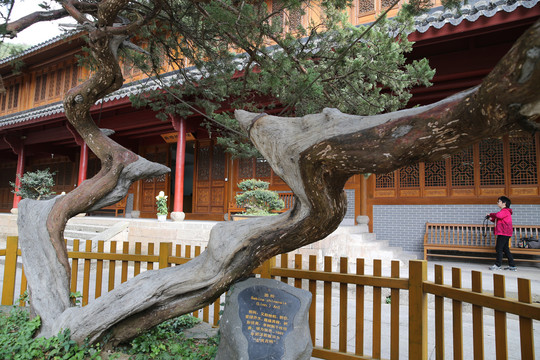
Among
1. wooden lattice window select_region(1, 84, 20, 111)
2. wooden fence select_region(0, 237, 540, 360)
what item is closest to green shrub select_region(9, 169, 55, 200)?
wooden fence select_region(0, 237, 540, 360)

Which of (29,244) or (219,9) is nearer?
(219,9)

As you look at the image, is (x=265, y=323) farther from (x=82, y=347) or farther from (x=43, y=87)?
(x=43, y=87)

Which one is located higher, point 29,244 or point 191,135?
point 191,135

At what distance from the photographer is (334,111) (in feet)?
6.51

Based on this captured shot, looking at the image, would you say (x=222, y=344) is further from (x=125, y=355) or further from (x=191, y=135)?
(x=191, y=135)

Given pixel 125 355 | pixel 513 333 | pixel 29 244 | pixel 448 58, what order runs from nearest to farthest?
pixel 125 355, pixel 29 244, pixel 513 333, pixel 448 58

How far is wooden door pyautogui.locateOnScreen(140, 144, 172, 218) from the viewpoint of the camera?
11812 millimetres

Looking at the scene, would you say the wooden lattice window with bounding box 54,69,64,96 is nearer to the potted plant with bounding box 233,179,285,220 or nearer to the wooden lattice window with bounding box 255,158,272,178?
the wooden lattice window with bounding box 255,158,272,178

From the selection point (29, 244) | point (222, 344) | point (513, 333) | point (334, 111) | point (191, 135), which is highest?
point (191, 135)

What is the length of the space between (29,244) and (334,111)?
2949 millimetres

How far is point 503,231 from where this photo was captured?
6.39 m

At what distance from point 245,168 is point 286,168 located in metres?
8.09

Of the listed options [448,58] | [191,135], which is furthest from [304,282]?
[191,135]

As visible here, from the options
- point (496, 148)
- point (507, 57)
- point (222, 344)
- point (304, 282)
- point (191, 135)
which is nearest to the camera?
point (507, 57)
